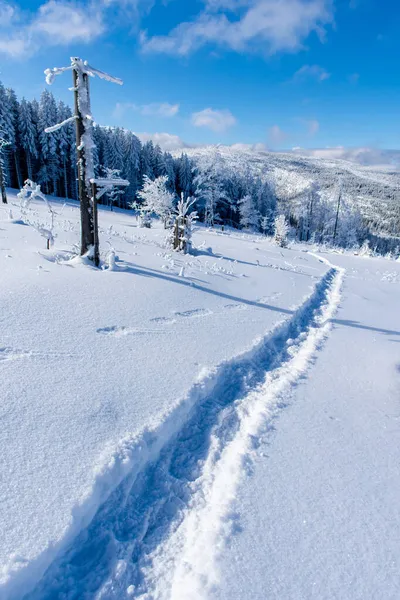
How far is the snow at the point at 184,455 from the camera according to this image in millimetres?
2168

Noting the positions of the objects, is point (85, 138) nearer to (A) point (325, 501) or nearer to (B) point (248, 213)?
(A) point (325, 501)

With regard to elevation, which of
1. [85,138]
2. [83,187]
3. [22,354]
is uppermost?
[85,138]

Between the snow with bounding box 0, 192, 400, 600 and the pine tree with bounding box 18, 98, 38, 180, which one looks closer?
the snow with bounding box 0, 192, 400, 600

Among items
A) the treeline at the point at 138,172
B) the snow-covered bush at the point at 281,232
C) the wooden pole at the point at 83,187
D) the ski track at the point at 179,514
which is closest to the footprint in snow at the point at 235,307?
the ski track at the point at 179,514

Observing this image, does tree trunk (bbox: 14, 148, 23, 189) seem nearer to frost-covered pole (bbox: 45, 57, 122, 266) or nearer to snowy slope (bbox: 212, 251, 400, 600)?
frost-covered pole (bbox: 45, 57, 122, 266)

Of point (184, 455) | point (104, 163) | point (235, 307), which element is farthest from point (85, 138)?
point (104, 163)

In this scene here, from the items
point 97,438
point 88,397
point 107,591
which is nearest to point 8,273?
point 88,397

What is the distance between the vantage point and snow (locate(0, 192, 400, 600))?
7.11ft

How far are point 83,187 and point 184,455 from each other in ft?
23.8

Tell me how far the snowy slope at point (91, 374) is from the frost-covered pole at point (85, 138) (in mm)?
895

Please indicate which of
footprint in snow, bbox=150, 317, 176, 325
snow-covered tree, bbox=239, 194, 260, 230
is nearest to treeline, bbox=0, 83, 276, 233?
snow-covered tree, bbox=239, 194, 260, 230

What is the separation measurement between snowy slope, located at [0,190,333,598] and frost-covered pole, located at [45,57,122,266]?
2.94ft

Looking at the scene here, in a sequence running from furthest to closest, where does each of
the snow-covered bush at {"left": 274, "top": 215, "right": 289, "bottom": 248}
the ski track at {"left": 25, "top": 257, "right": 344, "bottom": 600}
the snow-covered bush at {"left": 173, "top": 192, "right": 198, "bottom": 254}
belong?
1. the snow-covered bush at {"left": 274, "top": 215, "right": 289, "bottom": 248}
2. the snow-covered bush at {"left": 173, "top": 192, "right": 198, "bottom": 254}
3. the ski track at {"left": 25, "top": 257, "right": 344, "bottom": 600}

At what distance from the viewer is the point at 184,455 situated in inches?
130
